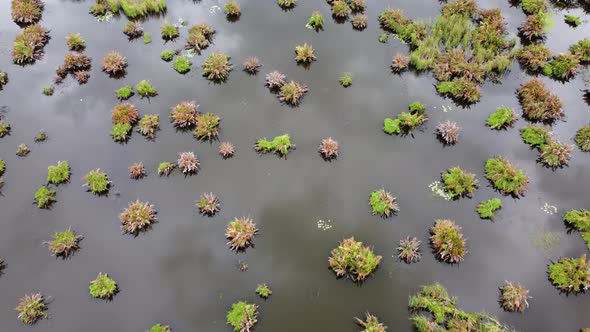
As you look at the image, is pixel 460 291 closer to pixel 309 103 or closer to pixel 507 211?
pixel 507 211

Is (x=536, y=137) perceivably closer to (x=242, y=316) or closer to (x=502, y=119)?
(x=502, y=119)

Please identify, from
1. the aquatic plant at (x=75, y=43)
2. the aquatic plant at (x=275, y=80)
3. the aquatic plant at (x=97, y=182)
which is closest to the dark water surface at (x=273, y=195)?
the aquatic plant at (x=97, y=182)

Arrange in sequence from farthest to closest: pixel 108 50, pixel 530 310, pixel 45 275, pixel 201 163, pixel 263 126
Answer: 1. pixel 108 50
2. pixel 263 126
3. pixel 201 163
4. pixel 45 275
5. pixel 530 310

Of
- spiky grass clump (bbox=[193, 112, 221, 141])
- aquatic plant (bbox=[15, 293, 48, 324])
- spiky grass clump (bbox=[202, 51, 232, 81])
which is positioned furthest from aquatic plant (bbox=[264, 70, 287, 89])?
aquatic plant (bbox=[15, 293, 48, 324])

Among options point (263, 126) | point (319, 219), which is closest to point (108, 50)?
point (263, 126)

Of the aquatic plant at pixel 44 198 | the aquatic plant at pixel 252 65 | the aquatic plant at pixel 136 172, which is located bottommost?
the aquatic plant at pixel 44 198

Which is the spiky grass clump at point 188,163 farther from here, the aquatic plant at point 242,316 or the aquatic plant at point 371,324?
the aquatic plant at point 371,324

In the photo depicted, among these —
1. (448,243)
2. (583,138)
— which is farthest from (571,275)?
(583,138)
